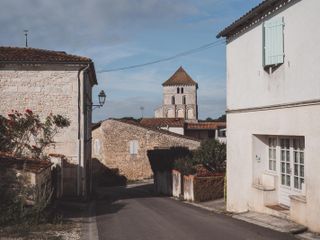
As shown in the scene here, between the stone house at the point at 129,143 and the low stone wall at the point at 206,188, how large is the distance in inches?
696

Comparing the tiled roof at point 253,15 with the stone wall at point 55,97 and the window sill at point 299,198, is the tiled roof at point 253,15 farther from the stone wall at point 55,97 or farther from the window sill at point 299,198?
the stone wall at point 55,97

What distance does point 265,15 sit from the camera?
1352cm

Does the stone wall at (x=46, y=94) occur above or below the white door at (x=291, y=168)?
above

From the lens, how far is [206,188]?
2167 centimetres

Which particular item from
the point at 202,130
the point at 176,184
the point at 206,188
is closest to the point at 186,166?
the point at 206,188

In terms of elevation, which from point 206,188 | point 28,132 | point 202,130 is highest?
point 202,130

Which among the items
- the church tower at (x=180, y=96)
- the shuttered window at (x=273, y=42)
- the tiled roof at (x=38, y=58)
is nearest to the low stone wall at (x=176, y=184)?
the tiled roof at (x=38, y=58)

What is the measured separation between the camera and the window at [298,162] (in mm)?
12320

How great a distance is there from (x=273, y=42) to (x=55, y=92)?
10889 millimetres

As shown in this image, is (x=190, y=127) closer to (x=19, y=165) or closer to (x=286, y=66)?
(x=286, y=66)

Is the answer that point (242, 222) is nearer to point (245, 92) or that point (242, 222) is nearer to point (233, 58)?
point (245, 92)

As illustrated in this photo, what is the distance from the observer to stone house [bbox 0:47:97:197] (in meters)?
20.4

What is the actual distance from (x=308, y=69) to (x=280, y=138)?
2868 millimetres

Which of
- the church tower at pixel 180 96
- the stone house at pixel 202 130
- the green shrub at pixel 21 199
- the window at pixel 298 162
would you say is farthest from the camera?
the church tower at pixel 180 96
